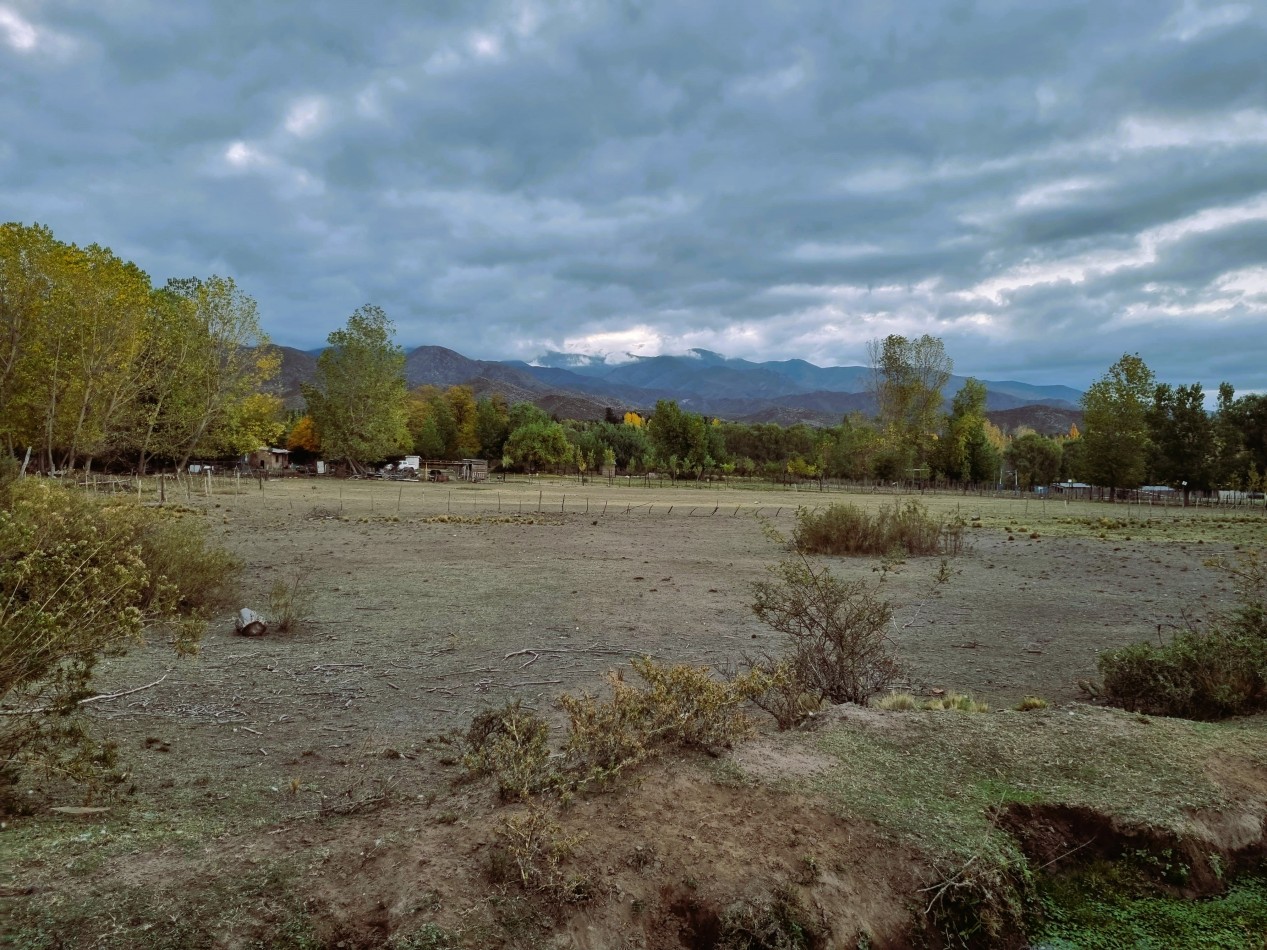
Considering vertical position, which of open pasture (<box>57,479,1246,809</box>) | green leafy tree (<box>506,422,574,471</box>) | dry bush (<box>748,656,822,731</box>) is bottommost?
open pasture (<box>57,479,1246,809</box>)

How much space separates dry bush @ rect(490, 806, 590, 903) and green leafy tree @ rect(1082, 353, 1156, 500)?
69.0 meters

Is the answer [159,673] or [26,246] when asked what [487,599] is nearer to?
[159,673]

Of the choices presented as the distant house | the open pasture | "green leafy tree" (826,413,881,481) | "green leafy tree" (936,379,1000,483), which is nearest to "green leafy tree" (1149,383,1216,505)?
"green leafy tree" (936,379,1000,483)

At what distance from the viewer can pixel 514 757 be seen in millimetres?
4023

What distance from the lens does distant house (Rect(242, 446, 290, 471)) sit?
294ft

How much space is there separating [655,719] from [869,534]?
18253 millimetres

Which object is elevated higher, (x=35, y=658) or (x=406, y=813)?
(x=35, y=658)

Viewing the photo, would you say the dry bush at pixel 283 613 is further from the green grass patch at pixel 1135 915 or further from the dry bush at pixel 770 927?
the green grass patch at pixel 1135 915

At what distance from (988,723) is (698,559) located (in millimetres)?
13953

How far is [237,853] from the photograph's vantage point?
3.31 m

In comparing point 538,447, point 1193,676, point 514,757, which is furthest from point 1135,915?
point 538,447

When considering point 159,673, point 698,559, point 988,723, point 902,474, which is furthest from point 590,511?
point 902,474

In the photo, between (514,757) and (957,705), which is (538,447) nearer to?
(957,705)

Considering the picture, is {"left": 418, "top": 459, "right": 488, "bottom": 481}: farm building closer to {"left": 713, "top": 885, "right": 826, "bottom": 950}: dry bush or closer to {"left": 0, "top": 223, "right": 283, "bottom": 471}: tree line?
{"left": 0, "top": 223, "right": 283, "bottom": 471}: tree line
